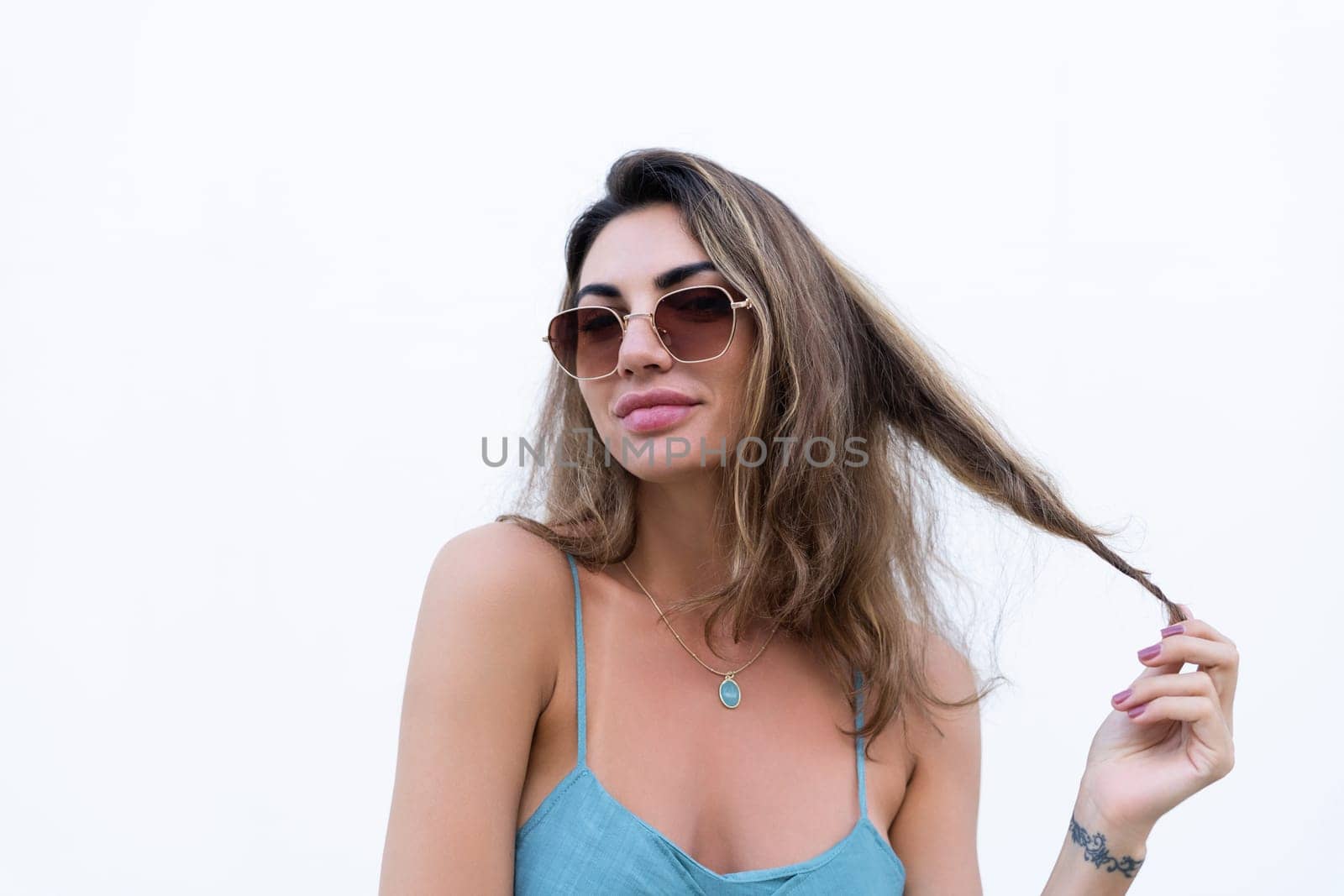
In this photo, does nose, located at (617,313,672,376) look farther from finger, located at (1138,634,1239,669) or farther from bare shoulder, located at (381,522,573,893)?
finger, located at (1138,634,1239,669)

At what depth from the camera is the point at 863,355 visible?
2.77 m

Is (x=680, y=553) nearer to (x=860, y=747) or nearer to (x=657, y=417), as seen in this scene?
(x=657, y=417)

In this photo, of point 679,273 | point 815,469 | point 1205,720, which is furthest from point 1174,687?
point 679,273

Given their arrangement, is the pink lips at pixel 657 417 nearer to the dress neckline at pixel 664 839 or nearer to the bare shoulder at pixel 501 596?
the bare shoulder at pixel 501 596

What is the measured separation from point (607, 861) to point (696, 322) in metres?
1.04

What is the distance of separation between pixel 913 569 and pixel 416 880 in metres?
1.42

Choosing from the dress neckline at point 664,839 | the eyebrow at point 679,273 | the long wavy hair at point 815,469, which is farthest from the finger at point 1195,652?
the eyebrow at point 679,273

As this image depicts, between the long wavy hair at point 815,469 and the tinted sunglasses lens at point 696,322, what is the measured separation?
7 cm

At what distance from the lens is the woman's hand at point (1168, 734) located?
227 cm

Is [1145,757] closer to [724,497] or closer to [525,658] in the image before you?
[724,497]

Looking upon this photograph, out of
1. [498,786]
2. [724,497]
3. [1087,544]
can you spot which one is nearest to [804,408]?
[724,497]

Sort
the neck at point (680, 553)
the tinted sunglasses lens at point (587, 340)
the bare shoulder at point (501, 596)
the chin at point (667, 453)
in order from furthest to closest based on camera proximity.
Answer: the neck at point (680, 553), the tinted sunglasses lens at point (587, 340), the chin at point (667, 453), the bare shoulder at point (501, 596)

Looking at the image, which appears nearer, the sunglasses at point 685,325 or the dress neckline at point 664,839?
the dress neckline at point 664,839

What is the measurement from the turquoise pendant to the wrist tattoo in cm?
75
